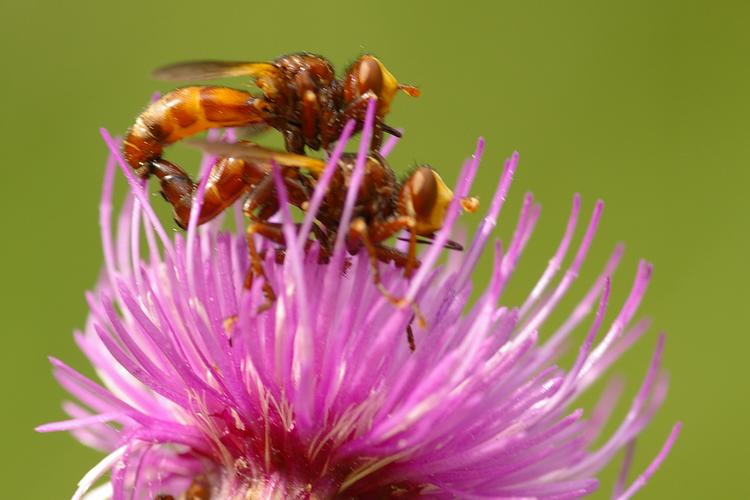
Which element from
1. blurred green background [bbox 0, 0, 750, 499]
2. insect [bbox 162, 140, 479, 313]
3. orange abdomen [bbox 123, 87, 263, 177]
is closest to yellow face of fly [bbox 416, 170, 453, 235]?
insect [bbox 162, 140, 479, 313]

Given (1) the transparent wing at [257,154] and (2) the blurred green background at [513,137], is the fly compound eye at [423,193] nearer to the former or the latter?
(1) the transparent wing at [257,154]

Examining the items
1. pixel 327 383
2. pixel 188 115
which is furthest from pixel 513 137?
pixel 327 383

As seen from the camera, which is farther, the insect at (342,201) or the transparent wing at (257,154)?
the insect at (342,201)

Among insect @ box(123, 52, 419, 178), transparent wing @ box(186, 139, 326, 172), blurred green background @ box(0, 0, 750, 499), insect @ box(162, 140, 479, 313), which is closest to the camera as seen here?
transparent wing @ box(186, 139, 326, 172)

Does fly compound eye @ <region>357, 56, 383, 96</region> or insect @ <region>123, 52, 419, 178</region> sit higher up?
fly compound eye @ <region>357, 56, 383, 96</region>

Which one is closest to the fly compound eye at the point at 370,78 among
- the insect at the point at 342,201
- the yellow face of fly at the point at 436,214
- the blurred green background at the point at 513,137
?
the insect at the point at 342,201

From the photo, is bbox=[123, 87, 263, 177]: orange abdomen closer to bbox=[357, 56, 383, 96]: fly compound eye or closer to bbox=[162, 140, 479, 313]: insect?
bbox=[162, 140, 479, 313]: insect

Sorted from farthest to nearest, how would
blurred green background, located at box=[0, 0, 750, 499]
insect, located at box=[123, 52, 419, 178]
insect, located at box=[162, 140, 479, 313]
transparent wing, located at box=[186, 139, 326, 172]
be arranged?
1. blurred green background, located at box=[0, 0, 750, 499]
2. insect, located at box=[123, 52, 419, 178]
3. insect, located at box=[162, 140, 479, 313]
4. transparent wing, located at box=[186, 139, 326, 172]
